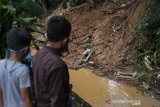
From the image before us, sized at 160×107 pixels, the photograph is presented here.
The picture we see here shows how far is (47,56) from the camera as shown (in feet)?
10.2

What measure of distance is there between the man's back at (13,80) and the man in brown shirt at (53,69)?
0.11 meters

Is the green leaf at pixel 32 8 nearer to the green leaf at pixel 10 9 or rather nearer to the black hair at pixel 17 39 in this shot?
the green leaf at pixel 10 9

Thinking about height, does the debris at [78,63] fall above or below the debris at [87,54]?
below

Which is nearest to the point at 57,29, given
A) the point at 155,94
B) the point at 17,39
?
the point at 17,39

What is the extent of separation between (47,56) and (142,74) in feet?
18.5

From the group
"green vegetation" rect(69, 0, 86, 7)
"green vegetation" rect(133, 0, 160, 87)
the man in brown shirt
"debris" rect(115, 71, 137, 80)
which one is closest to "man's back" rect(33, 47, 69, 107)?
the man in brown shirt

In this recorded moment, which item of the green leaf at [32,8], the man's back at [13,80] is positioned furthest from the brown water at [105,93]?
the man's back at [13,80]

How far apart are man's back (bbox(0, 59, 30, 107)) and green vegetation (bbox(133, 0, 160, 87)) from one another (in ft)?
18.5

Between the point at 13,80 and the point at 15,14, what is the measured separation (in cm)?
267

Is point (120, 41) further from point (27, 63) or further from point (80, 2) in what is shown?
point (27, 63)

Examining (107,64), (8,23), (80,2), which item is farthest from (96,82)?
(80,2)

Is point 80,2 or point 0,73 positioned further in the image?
point 80,2

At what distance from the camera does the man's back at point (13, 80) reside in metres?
3.27

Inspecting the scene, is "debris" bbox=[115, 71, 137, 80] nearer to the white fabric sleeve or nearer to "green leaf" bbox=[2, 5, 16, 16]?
"green leaf" bbox=[2, 5, 16, 16]
